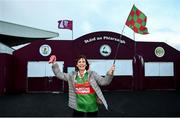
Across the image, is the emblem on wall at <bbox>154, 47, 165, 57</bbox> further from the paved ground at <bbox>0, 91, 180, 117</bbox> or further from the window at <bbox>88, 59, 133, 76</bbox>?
the paved ground at <bbox>0, 91, 180, 117</bbox>

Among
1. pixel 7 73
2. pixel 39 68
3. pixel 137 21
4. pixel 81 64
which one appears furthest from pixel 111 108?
pixel 39 68

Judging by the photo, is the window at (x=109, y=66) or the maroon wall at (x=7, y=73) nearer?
the maroon wall at (x=7, y=73)

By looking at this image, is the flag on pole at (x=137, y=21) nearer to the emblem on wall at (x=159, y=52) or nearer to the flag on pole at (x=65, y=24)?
the emblem on wall at (x=159, y=52)

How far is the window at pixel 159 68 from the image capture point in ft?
71.3

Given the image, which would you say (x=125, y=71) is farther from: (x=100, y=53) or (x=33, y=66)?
(x=33, y=66)

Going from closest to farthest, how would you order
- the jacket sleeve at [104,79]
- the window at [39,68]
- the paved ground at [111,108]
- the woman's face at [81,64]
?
the jacket sleeve at [104,79]
the woman's face at [81,64]
the paved ground at [111,108]
the window at [39,68]

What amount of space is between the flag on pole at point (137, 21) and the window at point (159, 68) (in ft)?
53.3

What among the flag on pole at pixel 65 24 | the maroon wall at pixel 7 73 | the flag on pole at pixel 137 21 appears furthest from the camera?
the flag on pole at pixel 65 24

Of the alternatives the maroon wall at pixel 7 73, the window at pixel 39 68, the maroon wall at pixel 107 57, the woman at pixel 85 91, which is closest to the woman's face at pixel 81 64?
the woman at pixel 85 91

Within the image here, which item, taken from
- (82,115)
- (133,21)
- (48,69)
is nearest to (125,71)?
(48,69)

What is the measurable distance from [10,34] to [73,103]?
3518 centimetres

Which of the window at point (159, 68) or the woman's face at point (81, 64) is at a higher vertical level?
the woman's face at point (81, 64)

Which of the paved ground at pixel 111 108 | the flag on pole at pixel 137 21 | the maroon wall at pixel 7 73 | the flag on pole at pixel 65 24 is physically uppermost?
the flag on pole at pixel 65 24

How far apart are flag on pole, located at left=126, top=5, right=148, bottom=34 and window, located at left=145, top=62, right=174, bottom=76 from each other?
16253 mm
